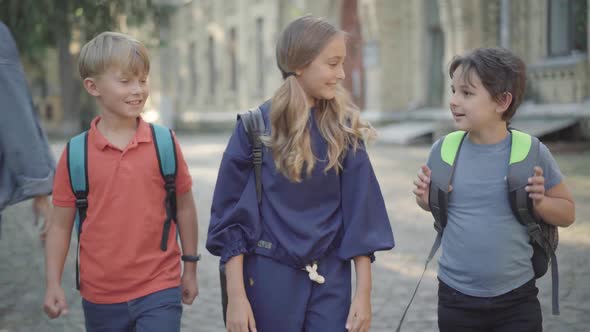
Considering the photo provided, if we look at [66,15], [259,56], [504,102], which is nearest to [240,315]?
[504,102]

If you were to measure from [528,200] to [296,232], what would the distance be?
84 centimetres

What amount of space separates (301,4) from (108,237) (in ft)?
80.0

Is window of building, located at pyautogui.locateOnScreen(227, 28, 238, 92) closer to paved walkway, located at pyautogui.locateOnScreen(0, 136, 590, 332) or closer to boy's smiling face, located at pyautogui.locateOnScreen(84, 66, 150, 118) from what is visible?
paved walkway, located at pyautogui.locateOnScreen(0, 136, 590, 332)

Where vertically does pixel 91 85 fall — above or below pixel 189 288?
above

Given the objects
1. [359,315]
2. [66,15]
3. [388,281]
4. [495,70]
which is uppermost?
[66,15]

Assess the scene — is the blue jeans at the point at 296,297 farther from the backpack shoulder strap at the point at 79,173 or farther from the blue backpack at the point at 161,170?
the backpack shoulder strap at the point at 79,173

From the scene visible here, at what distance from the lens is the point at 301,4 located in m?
26.4

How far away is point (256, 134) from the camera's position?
98.3 inches

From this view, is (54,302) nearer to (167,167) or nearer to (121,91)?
(167,167)

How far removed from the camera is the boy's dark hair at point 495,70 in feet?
8.74

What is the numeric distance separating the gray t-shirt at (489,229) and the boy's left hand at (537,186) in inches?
5.0

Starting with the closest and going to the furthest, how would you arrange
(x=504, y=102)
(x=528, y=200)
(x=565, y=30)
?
(x=528, y=200), (x=504, y=102), (x=565, y=30)

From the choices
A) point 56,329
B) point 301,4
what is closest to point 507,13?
point 301,4

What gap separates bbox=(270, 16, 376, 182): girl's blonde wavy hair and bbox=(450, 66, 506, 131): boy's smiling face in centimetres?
40
